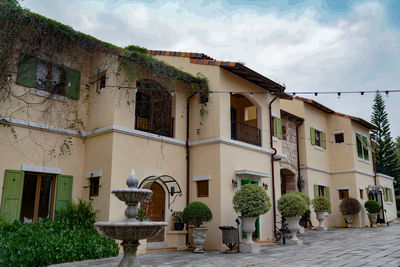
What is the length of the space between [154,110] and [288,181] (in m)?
9.42

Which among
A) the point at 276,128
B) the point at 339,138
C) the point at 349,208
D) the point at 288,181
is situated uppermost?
the point at 339,138

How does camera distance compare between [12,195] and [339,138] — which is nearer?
[12,195]

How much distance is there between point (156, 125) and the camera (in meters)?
12.1

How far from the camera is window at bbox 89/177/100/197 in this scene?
34.3 ft

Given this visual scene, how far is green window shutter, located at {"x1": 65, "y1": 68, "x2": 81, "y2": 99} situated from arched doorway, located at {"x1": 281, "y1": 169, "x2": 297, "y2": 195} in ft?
36.1

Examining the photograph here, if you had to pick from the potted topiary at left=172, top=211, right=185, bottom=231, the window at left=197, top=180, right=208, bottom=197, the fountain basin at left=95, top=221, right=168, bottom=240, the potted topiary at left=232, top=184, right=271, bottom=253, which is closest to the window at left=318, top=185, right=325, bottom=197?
the potted topiary at left=232, top=184, right=271, bottom=253

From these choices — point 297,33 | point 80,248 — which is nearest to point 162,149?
point 80,248

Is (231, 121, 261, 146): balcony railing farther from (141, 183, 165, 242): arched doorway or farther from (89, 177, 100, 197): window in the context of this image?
(89, 177, 100, 197): window

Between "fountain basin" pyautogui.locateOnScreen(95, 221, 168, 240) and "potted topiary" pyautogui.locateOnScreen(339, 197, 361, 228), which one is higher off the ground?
"potted topiary" pyautogui.locateOnScreen(339, 197, 361, 228)

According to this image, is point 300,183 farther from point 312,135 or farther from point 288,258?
point 288,258

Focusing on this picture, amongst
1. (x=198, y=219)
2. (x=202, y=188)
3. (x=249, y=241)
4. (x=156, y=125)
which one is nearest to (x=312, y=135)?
(x=202, y=188)

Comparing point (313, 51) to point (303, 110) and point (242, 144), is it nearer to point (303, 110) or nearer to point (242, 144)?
point (242, 144)

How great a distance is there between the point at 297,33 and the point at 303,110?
8715 millimetres

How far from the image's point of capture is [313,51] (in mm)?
12562
